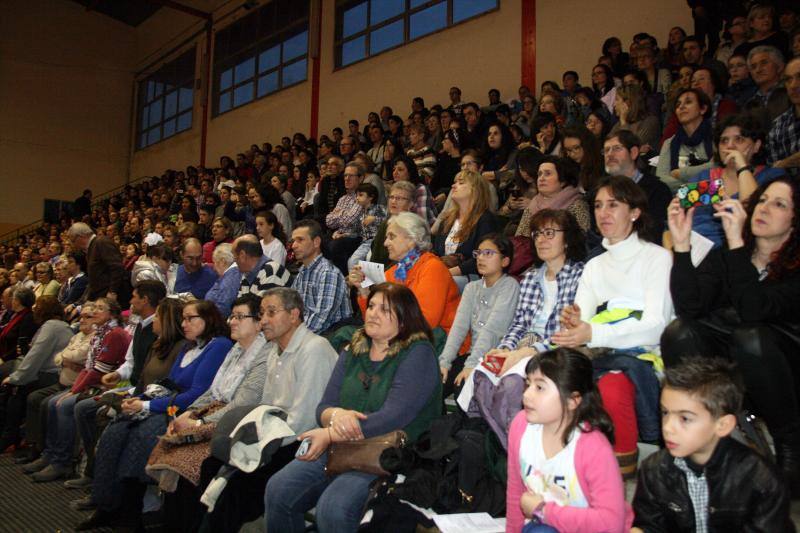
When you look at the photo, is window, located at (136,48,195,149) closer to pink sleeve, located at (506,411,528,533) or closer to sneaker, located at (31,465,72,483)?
sneaker, located at (31,465,72,483)

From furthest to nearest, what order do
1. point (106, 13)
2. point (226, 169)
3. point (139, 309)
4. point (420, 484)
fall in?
point (106, 13) → point (226, 169) → point (139, 309) → point (420, 484)

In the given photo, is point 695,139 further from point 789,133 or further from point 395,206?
point 395,206

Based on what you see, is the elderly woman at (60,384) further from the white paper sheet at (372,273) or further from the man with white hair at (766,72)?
the man with white hair at (766,72)

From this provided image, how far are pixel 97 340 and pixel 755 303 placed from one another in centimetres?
441

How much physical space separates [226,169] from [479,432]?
9841 millimetres

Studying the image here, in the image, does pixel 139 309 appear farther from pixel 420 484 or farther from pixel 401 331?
pixel 420 484

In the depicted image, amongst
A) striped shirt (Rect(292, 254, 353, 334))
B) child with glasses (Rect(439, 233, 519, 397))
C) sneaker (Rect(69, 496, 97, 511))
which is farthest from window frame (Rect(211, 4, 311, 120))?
child with glasses (Rect(439, 233, 519, 397))

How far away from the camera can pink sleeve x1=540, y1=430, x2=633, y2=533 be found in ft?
5.44

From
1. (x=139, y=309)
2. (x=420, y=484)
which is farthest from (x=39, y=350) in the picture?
(x=420, y=484)

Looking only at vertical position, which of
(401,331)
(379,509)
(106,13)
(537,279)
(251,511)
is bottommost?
(251,511)

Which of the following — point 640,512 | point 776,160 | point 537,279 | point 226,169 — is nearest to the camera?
point 640,512

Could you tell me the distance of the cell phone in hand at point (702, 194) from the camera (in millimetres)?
2781

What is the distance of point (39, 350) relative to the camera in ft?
17.6

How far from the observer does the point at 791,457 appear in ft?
6.26
